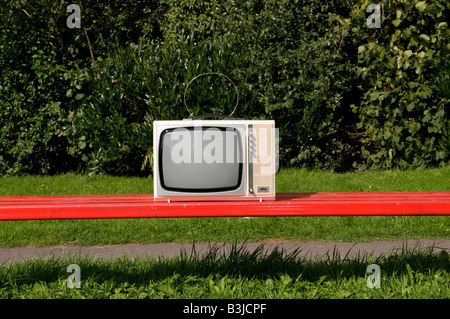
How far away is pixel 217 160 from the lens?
3381 mm

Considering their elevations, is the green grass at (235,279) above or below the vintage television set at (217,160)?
below

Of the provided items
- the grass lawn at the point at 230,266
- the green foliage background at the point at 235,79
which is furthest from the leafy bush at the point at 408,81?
the grass lawn at the point at 230,266

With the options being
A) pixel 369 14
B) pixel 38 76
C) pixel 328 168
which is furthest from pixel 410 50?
pixel 38 76

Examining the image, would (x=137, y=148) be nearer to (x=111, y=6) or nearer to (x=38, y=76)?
(x=38, y=76)

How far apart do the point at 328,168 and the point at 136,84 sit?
106 inches

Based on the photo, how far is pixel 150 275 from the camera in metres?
3.95

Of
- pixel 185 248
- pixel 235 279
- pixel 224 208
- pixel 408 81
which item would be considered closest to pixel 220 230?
pixel 185 248

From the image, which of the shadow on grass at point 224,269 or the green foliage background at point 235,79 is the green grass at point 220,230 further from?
the green foliage background at point 235,79

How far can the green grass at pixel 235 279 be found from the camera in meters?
3.67

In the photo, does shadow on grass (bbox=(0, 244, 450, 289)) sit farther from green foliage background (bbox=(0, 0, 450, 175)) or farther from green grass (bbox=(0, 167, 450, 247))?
green foliage background (bbox=(0, 0, 450, 175))

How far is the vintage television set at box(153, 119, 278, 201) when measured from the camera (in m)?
3.27

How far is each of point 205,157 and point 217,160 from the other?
78 millimetres

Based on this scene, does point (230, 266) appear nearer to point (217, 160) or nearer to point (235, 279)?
point (235, 279)

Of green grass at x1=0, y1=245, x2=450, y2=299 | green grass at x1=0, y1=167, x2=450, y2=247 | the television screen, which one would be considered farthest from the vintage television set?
green grass at x1=0, y1=167, x2=450, y2=247
